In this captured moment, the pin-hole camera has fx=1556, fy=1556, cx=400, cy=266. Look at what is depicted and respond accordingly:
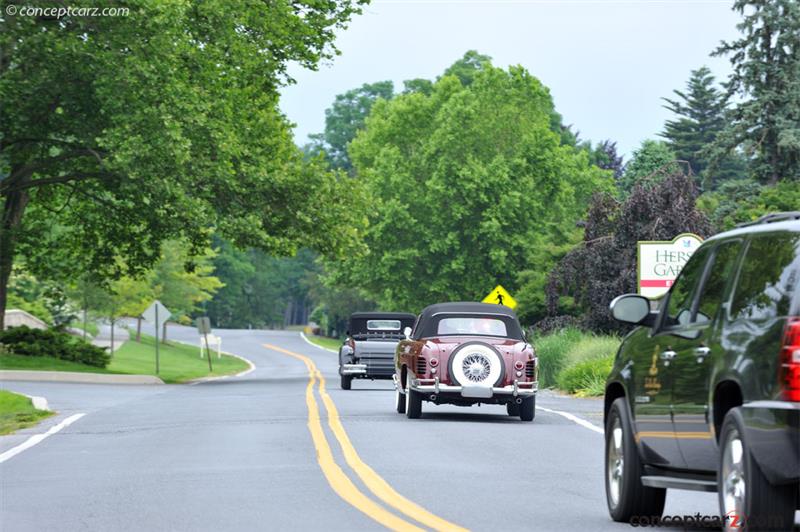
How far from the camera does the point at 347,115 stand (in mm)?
124125

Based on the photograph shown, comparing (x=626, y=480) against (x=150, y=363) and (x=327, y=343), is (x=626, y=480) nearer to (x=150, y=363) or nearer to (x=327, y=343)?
(x=150, y=363)

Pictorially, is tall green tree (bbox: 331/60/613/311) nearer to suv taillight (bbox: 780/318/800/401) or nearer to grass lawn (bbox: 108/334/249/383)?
grass lawn (bbox: 108/334/249/383)

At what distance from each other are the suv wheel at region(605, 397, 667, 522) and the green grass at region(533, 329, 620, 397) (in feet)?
73.1

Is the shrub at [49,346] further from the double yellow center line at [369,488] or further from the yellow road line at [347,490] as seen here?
the double yellow center line at [369,488]

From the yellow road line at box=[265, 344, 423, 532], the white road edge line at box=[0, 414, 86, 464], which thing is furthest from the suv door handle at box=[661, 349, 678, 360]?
the white road edge line at box=[0, 414, 86, 464]

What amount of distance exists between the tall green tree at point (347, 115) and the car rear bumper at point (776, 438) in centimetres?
11396

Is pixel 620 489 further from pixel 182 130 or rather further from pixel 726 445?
pixel 182 130

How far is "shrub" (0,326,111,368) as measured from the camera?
45.8m

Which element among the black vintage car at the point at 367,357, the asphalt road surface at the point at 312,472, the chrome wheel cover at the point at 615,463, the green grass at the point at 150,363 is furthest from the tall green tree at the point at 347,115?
the chrome wheel cover at the point at 615,463

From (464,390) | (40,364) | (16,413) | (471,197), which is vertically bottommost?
(16,413)

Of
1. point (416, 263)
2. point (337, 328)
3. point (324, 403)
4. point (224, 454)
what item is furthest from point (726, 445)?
point (337, 328)

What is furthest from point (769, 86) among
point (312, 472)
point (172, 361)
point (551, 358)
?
point (312, 472)

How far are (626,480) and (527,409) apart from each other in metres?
12.3

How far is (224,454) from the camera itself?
17.0 meters
